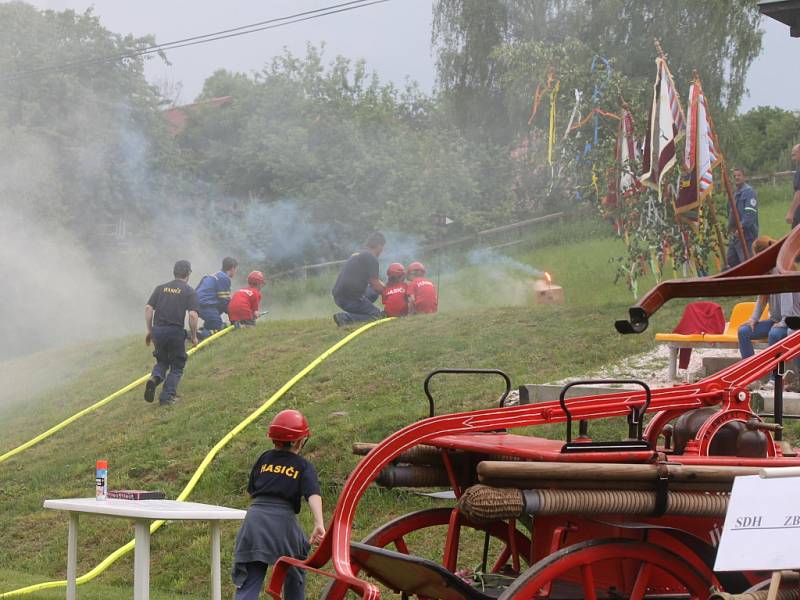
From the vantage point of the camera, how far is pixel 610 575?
18.0 feet

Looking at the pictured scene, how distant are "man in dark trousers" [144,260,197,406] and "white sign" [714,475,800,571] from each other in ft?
41.5

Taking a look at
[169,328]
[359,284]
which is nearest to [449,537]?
[169,328]

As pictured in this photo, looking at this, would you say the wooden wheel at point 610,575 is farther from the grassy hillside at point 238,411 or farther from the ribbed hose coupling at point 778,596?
the grassy hillside at point 238,411

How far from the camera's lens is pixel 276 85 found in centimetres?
3394

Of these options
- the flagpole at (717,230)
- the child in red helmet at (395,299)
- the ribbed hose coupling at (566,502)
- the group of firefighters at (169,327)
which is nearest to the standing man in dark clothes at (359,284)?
the child in red helmet at (395,299)

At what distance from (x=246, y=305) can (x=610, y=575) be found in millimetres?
16411

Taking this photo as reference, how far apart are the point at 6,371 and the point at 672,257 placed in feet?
44.8

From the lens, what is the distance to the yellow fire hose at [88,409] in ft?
54.6

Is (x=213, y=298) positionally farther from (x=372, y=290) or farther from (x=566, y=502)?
(x=566, y=502)

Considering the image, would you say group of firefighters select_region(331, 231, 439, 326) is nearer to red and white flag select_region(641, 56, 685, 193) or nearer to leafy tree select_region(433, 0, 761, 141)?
red and white flag select_region(641, 56, 685, 193)

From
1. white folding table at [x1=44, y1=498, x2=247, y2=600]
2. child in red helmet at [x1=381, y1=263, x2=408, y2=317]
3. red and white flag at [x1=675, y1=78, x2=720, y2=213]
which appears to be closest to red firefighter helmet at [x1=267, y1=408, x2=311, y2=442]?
white folding table at [x1=44, y1=498, x2=247, y2=600]

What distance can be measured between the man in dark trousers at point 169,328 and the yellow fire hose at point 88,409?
1.47 meters

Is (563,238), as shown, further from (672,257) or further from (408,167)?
(672,257)

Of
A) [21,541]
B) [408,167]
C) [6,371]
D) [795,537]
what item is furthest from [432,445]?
[408,167]
